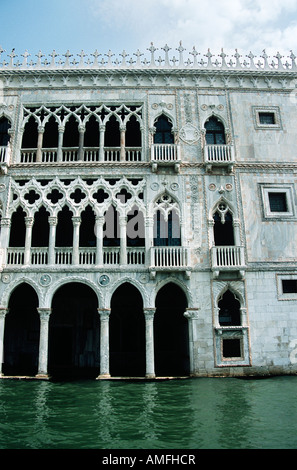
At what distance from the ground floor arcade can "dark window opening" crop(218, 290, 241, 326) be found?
218 centimetres

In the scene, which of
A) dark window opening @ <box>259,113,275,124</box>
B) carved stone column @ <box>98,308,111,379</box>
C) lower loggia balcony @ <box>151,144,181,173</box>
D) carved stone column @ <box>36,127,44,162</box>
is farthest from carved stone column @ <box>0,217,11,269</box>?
dark window opening @ <box>259,113,275,124</box>

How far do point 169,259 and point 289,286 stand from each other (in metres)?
5.10

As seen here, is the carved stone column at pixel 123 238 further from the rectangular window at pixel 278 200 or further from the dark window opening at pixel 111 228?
the rectangular window at pixel 278 200

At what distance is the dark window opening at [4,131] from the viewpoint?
19188mm

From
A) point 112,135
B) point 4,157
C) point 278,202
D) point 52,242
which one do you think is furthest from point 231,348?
point 4,157

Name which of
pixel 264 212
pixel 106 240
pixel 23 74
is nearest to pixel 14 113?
pixel 23 74

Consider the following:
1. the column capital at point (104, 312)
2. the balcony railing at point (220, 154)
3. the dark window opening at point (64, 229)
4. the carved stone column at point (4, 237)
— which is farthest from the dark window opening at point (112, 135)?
the column capital at point (104, 312)

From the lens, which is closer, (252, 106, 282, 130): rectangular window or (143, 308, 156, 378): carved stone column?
(143, 308, 156, 378): carved stone column

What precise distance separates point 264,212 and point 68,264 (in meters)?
8.52

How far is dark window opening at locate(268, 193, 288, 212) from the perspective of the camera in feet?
60.1

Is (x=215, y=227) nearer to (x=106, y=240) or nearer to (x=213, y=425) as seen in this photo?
(x=106, y=240)

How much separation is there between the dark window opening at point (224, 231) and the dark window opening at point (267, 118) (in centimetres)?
478

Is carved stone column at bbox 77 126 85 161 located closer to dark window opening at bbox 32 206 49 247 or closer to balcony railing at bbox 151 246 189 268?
dark window opening at bbox 32 206 49 247

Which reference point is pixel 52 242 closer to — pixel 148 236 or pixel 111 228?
Answer: pixel 111 228
